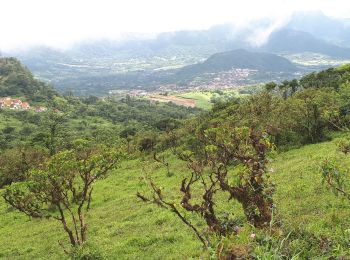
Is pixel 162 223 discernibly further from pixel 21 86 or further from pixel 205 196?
pixel 21 86

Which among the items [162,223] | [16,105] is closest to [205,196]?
[162,223]

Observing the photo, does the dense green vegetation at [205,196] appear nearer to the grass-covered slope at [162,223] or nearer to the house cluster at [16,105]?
the grass-covered slope at [162,223]

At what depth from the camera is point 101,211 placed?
26.9 m

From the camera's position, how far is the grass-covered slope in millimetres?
12223

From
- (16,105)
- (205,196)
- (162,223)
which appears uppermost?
(205,196)

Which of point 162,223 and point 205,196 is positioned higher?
point 205,196

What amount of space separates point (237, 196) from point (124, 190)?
24.6 meters

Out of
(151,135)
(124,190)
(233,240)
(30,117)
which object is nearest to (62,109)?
(30,117)

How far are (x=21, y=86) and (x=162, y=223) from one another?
172158 mm

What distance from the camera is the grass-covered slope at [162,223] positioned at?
481 inches

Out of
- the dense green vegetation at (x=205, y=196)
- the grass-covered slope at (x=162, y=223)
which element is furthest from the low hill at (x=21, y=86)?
the grass-covered slope at (x=162, y=223)

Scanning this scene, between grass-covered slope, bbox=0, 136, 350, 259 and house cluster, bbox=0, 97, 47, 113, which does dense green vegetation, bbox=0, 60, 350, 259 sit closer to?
grass-covered slope, bbox=0, 136, 350, 259

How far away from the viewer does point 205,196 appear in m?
9.84

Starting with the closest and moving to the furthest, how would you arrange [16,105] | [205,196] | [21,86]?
[205,196] → [16,105] → [21,86]
